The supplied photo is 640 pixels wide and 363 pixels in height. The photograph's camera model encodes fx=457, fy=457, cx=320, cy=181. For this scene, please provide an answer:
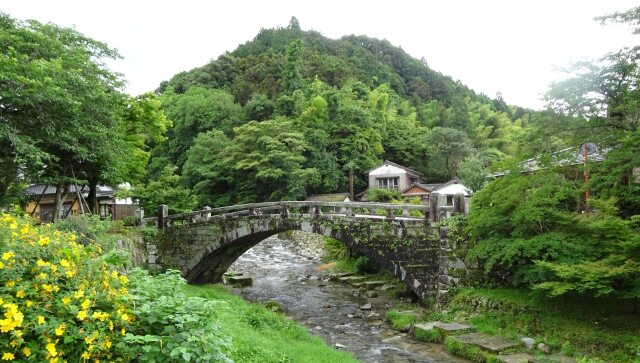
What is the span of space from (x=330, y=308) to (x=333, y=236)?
3.11m

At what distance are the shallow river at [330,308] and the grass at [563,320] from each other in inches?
77.5

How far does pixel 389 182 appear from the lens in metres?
44.2

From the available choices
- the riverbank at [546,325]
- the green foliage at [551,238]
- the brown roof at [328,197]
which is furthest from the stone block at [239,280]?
the brown roof at [328,197]

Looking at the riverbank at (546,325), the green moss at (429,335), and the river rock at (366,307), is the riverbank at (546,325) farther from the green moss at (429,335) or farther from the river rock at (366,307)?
the river rock at (366,307)

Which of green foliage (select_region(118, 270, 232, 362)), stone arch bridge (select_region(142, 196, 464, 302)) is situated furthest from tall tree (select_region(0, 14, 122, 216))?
green foliage (select_region(118, 270, 232, 362))

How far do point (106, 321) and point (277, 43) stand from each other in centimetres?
8259

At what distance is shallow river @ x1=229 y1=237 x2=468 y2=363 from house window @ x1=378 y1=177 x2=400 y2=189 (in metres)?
14.0

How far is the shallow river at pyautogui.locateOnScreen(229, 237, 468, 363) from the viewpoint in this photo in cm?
1349

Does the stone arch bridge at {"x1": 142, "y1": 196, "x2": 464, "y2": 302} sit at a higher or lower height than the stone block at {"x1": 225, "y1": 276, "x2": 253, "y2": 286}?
higher

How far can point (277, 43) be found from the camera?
82688mm

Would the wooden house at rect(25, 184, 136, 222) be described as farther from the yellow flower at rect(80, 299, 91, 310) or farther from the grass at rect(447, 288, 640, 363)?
the yellow flower at rect(80, 299, 91, 310)

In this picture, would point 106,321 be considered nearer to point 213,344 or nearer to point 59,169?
point 213,344

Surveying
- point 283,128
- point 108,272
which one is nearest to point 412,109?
point 283,128

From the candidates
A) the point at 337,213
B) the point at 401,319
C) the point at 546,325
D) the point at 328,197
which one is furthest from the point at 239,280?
the point at 328,197
